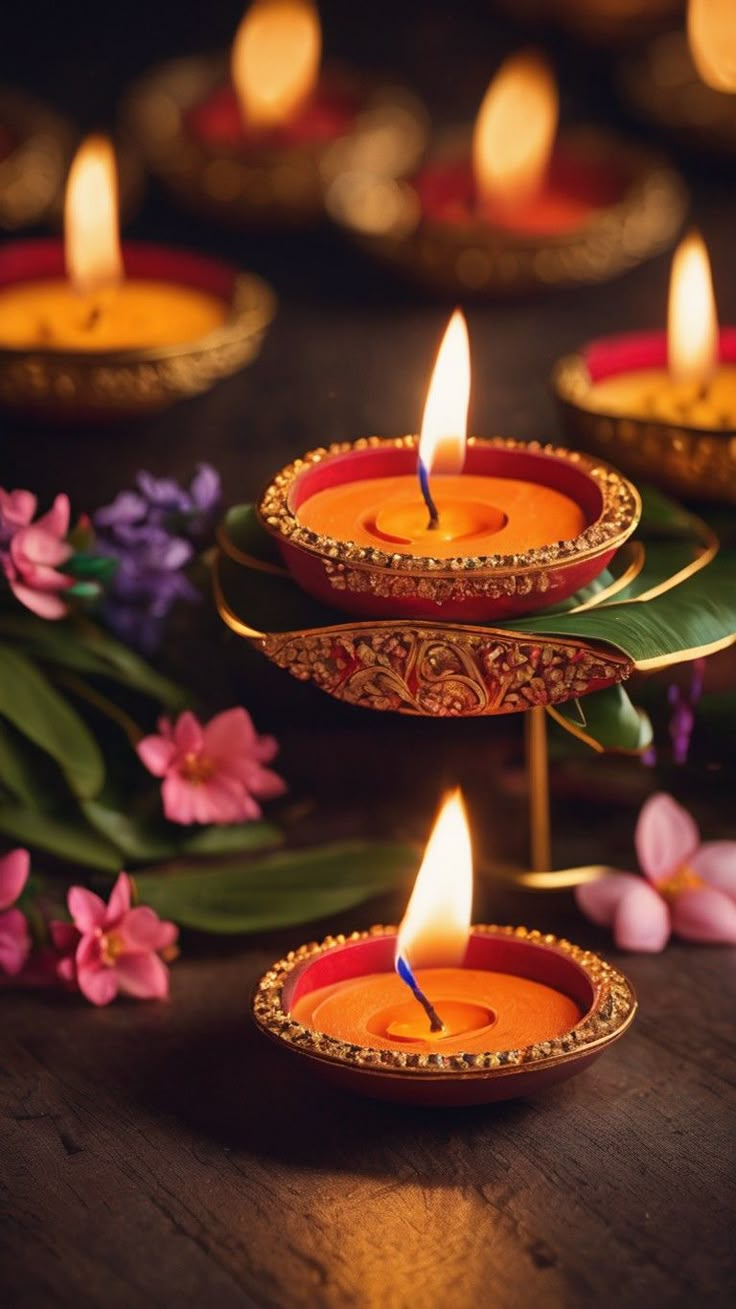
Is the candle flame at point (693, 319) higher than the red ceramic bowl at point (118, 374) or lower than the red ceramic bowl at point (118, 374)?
higher

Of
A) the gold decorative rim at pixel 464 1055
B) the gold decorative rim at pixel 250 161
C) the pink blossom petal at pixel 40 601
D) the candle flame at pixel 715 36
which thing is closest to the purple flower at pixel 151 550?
the pink blossom petal at pixel 40 601

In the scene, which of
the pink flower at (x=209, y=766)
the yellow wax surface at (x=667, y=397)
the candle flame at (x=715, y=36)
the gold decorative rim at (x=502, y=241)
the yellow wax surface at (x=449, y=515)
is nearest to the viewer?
the yellow wax surface at (x=449, y=515)

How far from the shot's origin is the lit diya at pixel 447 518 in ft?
3.01

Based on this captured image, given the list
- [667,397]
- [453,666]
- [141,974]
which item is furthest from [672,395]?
[141,974]

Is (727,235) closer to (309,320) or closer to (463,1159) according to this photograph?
(309,320)

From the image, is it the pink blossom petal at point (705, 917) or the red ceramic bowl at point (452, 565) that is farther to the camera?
the pink blossom petal at point (705, 917)

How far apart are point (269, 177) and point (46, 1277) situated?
0.92 meters

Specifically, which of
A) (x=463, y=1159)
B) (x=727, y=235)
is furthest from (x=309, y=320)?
(x=463, y=1159)

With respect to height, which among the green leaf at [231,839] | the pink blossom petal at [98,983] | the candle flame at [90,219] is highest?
the candle flame at [90,219]

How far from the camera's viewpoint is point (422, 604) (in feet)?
3.05

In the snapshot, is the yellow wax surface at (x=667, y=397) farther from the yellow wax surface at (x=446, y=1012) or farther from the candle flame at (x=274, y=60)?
the candle flame at (x=274, y=60)

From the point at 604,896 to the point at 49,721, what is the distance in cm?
29

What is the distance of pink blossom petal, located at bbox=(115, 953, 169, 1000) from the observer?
103cm

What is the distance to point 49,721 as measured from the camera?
3.59 feet
